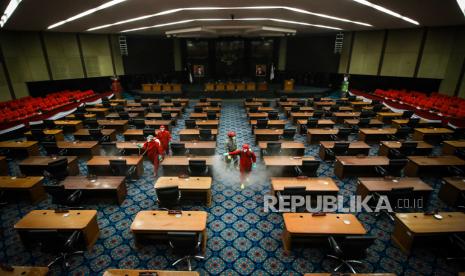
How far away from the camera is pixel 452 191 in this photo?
6.50 metres

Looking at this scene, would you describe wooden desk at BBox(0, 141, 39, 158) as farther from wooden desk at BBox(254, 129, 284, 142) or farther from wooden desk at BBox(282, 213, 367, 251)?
wooden desk at BBox(282, 213, 367, 251)

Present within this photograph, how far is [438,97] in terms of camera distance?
48.4ft

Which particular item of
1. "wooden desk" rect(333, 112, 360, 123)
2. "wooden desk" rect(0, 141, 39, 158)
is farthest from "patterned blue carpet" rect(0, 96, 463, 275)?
"wooden desk" rect(333, 112, 360, 123)

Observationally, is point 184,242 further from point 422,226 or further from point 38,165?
point 38,165

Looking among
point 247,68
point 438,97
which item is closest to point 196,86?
point 247,68

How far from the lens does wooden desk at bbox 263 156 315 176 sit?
733 cm

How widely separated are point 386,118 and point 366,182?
810cm

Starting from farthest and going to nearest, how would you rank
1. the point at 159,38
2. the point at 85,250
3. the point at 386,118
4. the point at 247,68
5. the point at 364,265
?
the point at 247,68
the point at 159,38
the point at 386,118
the point at 85,250
the point at 364,265

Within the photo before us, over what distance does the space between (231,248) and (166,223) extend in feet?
4.86

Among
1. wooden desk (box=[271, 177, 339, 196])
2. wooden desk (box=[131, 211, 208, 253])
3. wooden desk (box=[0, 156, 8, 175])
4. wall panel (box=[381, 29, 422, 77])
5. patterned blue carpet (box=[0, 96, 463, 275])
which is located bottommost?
patterned blue carpet (box=[0, 96, 463, 275])

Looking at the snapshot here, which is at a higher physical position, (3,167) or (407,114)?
(407,114)

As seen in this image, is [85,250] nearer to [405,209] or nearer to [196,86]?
[405,209]

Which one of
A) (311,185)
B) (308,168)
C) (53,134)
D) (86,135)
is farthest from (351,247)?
(53,134)

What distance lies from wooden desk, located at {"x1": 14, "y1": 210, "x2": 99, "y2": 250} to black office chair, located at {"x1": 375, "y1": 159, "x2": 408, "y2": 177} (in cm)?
761
